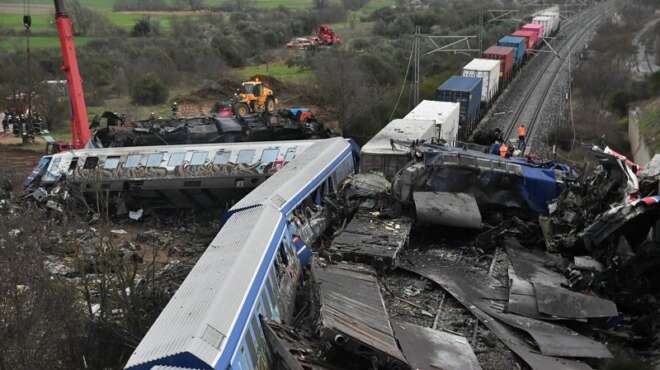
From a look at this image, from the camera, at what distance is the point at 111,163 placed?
1873cm

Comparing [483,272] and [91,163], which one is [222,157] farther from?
[483,272]

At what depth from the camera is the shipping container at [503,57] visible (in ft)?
120

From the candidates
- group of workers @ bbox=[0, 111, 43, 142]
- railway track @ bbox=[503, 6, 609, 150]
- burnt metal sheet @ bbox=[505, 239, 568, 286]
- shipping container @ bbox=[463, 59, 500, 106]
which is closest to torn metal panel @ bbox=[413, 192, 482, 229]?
burnt metal sheet @ bbox=[505, 239, 568, 286]

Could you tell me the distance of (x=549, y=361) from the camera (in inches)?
370

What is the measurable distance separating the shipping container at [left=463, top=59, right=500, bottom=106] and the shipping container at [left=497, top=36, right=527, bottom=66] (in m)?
7.35

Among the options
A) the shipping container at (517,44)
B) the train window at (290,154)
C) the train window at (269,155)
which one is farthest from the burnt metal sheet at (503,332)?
the shipping container at (517,44)

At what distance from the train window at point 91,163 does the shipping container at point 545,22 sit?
44.3 metres

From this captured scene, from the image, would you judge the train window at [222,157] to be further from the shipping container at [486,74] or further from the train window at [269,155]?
the shipping container at [486,74]

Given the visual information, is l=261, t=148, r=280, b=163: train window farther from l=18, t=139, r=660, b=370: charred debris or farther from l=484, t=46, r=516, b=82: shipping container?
l=484, t=46, r=516, b=82: shipping container

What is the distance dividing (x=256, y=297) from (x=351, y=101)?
2457cm

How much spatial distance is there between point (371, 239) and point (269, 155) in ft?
22.3

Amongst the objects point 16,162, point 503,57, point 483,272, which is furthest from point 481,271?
point 503,57

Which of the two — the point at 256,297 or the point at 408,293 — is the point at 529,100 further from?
the point at 256,297

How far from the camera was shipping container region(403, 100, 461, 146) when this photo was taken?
872 inches
